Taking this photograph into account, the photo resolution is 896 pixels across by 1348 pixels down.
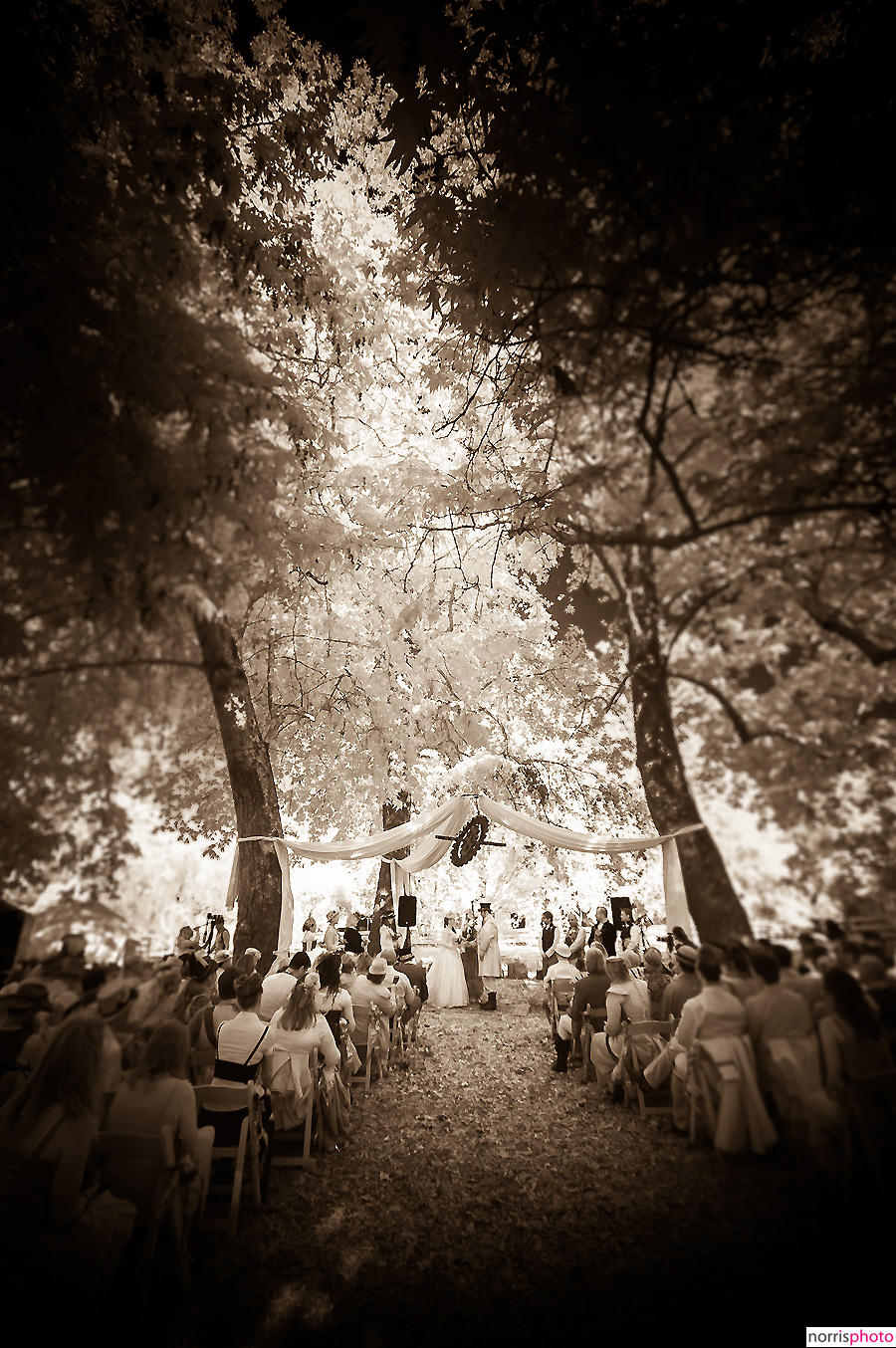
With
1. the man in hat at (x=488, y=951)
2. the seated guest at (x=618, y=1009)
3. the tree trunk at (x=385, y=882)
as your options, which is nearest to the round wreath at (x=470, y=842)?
the tree trunk at (x=385, y=882)

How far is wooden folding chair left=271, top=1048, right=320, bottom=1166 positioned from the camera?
5.23m

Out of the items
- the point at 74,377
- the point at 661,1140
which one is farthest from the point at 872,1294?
the point at 74,377

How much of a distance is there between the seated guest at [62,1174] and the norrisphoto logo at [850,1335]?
2.49m

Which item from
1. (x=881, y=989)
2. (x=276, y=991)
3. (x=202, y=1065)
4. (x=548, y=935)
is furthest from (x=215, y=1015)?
(x=548, y=935)

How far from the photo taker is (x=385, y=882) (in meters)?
13.4

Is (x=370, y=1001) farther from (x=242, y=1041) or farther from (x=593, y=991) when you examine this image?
(x=242, y=1041)

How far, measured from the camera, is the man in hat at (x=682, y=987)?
16.9 ft

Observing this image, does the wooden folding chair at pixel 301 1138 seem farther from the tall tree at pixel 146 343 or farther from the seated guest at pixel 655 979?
the seated guest at pixel 655 979

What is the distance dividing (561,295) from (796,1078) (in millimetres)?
3047

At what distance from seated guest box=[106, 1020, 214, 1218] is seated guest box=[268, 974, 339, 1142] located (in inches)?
97.6

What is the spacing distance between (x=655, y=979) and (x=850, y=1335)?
23.7 ft

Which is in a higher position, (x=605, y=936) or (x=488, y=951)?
(x=605, y=936)

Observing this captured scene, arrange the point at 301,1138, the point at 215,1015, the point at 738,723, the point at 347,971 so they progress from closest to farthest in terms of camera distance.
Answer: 1. the point at 738,723
2. the point at 301,1138
3. the point at 215,1015
4. the point at 347,971

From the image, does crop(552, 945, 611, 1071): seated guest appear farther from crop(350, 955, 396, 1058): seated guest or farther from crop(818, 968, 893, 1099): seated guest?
crop(818, 968, 893, 1099): seated guest
